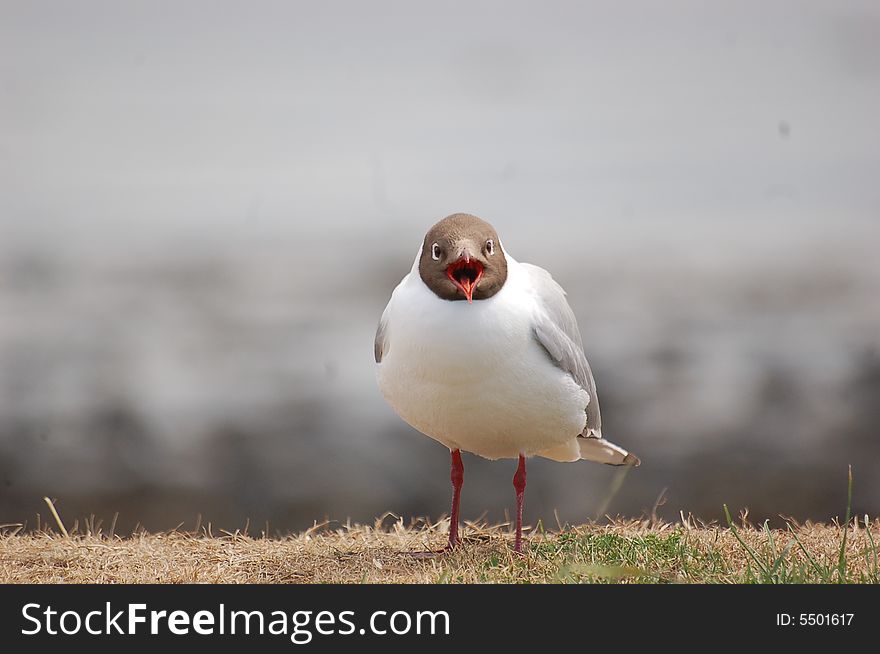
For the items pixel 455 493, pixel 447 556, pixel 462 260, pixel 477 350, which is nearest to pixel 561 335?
pixel 477 350

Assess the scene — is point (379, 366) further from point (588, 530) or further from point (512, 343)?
point (588, 530)

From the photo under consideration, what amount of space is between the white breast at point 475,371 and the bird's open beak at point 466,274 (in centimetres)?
8

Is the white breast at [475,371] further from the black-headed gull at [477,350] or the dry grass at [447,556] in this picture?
the dry grass at [447,556]

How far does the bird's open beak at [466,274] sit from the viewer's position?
15.6 feet

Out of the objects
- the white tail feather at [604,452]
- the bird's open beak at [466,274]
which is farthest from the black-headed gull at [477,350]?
the white tail feather at [604,452]

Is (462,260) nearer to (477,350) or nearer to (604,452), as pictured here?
(477,350)

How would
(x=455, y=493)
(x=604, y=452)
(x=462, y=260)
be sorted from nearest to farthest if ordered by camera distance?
(x=462, y=260) → (x=455, y=493) → (x=604, y=452)

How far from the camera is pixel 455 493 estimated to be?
215 inches

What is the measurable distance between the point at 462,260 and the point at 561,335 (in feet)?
2.08

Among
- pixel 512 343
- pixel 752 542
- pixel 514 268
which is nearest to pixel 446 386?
pixel 512 343

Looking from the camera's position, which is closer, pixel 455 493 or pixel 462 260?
pixel 462 260

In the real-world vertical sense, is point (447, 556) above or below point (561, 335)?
below

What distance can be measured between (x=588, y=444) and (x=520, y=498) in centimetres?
62

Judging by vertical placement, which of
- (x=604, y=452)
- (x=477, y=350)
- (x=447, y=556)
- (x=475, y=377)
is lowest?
(x=447, y=556)
